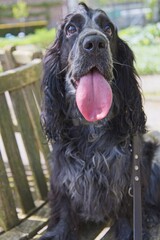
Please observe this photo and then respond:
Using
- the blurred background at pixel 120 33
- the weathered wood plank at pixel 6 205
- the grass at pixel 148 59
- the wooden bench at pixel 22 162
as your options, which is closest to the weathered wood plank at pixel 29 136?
the wooden bench at pixel 22 162

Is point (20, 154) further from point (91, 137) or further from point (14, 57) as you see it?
point (14, 57)

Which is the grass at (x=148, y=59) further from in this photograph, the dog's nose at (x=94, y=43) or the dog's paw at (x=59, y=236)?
the dog's nose at (x=94, y=43)

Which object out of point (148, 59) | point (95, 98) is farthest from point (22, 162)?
point (148, 59)

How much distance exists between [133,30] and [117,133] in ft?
36.6

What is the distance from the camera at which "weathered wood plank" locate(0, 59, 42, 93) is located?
281 cm

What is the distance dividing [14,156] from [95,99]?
0.88m

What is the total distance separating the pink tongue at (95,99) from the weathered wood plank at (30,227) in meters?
0.96

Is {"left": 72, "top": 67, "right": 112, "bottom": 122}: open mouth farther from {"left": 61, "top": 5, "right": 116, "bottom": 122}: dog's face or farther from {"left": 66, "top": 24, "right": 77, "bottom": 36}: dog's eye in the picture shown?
{"left": 66, "top": 24, "right": 77, "bottom": 36}: dog's eye

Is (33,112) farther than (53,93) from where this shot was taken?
Yes

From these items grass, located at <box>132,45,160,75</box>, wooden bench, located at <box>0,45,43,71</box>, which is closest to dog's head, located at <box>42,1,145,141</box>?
wooden bench, located at <box>0,45,43,71</box>

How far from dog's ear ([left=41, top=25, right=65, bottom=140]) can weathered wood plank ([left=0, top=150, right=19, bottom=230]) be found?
428 mm

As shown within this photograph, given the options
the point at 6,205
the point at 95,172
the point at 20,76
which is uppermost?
the point at 20,76

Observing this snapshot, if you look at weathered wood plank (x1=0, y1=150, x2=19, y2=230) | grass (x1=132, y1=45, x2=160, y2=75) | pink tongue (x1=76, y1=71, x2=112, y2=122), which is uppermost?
pink tongue (x1=76, y1=71, x2=112, y2=122)

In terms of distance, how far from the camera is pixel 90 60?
233cm
